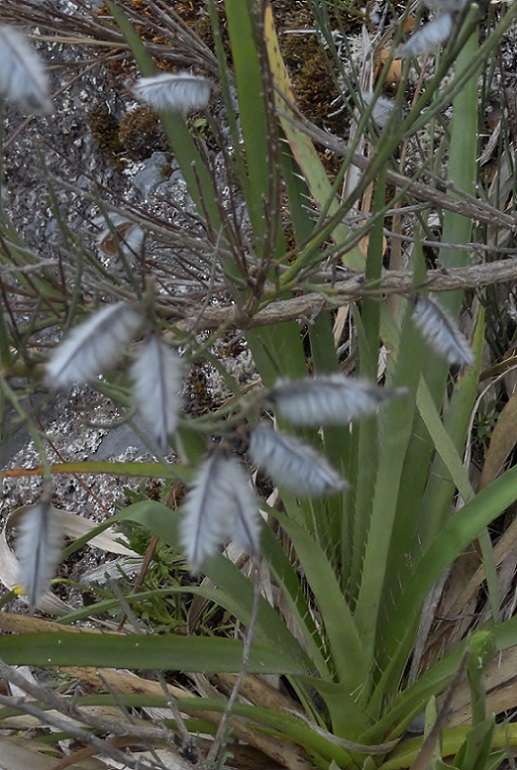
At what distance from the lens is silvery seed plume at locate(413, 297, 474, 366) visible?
69 cm

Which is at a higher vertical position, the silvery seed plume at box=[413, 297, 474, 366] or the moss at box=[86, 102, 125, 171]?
the moss at box=[86, 102, 125, 171]

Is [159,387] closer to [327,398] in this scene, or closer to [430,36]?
[327,398]

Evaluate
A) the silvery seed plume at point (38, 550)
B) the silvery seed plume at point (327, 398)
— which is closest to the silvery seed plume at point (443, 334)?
the silvery seed plume at point (327, 398)

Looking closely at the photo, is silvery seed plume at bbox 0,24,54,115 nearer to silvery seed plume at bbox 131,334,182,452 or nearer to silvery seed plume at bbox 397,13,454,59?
silvery seed plume at bbox 131,334,182,452

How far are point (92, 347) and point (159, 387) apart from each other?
0.05m

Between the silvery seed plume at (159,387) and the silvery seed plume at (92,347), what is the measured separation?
0.07ft

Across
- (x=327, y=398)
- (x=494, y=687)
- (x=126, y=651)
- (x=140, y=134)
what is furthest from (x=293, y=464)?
(x=140, y=134)

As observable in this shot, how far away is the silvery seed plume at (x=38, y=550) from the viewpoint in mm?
615

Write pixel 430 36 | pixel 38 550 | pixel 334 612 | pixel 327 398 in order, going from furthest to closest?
pixel 334 612, pixel 430 36, pixel 38 550, pixel 327 398

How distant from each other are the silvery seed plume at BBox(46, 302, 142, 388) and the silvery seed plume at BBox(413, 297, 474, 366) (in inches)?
11.3

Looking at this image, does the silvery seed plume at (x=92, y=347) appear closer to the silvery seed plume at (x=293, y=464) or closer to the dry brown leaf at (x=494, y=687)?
the silvery seed plume at (x=293, y=464)

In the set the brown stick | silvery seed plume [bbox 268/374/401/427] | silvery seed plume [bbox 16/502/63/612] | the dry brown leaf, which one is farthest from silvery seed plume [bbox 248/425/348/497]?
the dry brown leaf

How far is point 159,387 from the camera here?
20.3 inches

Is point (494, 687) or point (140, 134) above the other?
point (140, 134)
